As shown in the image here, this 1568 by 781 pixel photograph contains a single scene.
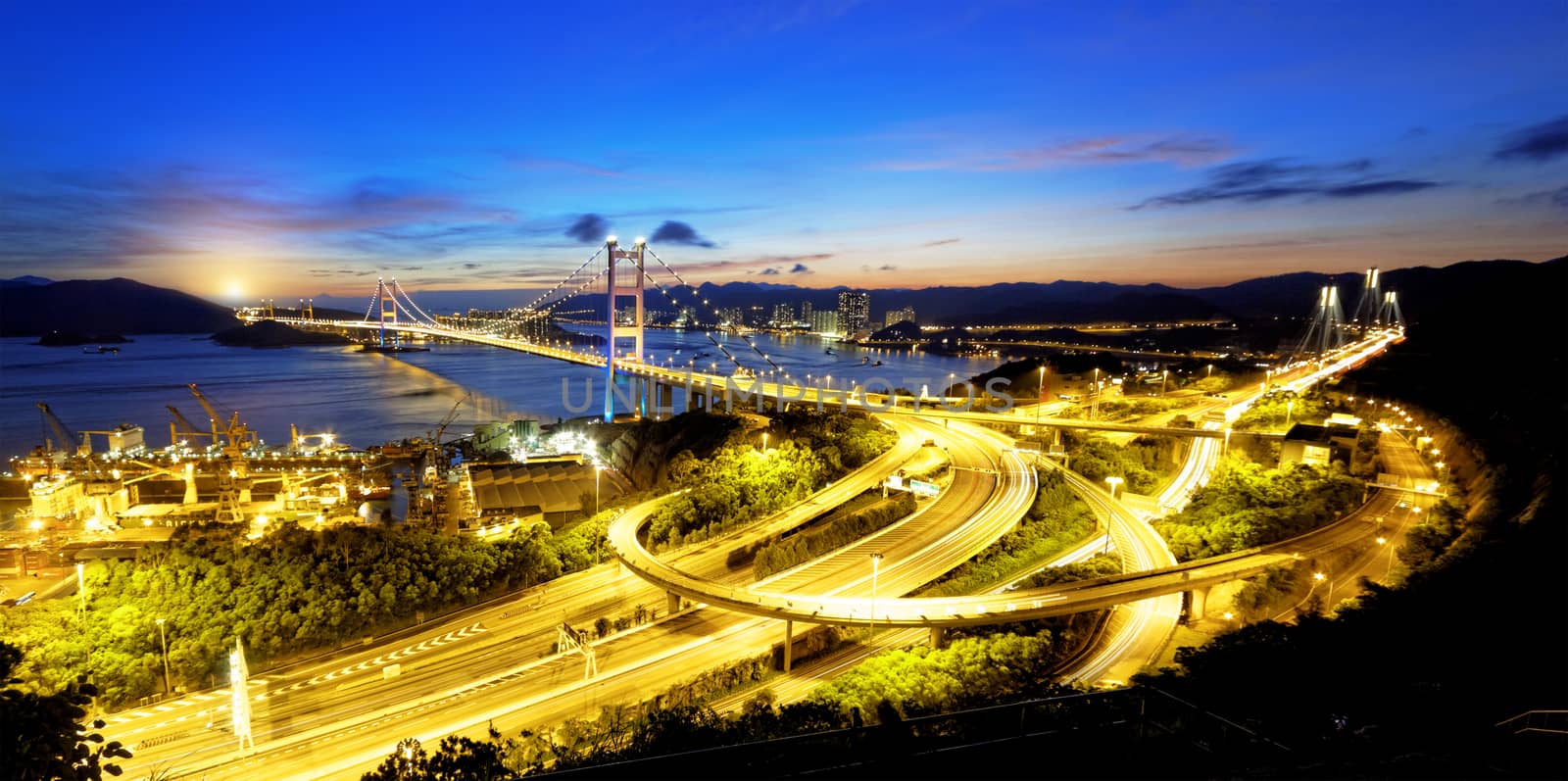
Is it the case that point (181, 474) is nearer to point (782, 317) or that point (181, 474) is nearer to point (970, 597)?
→ point (970, 597)

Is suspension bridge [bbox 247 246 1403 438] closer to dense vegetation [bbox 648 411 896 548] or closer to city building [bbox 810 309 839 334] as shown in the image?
dense vegetation [bbox 648 411 896 548]

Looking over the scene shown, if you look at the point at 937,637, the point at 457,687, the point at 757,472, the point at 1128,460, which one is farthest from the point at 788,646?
the point at 1128,460

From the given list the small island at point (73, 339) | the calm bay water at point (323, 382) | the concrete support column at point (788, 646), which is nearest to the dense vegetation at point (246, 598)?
the concrete support column at point (788, 646)

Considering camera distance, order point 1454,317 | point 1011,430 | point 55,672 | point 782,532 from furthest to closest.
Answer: point 1454,317 → point 1011,430 → point 782,532 → point 55,672

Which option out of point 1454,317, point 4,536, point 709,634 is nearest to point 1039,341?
point 1454,317

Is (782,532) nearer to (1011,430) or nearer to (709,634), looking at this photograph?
(709,634)

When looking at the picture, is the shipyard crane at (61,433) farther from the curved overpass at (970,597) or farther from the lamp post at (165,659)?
the curved overpass at (970,597)

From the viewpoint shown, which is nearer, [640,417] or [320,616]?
[320,616]
